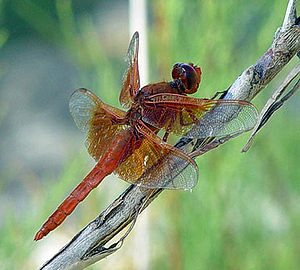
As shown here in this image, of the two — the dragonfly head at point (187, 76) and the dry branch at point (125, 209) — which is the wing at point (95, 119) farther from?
the dry branch at point (125, 209)

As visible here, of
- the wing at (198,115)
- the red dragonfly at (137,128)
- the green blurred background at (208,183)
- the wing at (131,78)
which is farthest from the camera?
the green blurred background at (208,183)

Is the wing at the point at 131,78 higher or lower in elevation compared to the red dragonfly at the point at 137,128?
higher

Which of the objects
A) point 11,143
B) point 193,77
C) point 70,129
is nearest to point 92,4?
point 70,129

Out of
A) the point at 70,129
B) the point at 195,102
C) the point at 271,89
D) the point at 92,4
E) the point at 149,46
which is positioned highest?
the point at 195,102

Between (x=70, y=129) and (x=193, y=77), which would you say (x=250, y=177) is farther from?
(x=70, y=129)

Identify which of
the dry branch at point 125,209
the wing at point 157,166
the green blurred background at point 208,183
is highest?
the dry branch at point 125,209

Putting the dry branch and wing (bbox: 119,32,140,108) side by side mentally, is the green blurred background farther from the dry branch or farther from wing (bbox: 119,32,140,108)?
the dry branch

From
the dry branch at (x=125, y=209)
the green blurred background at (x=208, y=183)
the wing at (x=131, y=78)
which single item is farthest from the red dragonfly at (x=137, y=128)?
the green blurred background at (x=208, y=183)
